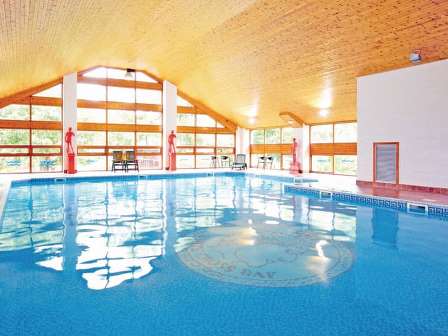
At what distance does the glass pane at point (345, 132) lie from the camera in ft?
43.2

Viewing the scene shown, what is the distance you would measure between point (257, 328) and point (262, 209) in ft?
15.6

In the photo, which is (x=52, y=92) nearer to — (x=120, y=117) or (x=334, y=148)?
(x=120, y=117)

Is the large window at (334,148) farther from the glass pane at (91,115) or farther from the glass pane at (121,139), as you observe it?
the glass pane at (91,115)

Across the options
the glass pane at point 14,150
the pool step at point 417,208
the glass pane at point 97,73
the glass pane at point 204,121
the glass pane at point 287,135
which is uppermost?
the glass pane at point 97,73

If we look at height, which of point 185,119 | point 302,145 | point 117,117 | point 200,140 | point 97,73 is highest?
point 97,73

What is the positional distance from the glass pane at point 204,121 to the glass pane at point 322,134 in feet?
16.3

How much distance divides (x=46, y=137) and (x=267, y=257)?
12.4 meters

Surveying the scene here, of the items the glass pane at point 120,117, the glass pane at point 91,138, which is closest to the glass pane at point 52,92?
the glass pane at point 91,138

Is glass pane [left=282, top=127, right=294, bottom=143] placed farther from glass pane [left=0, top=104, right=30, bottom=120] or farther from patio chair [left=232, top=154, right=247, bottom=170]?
glass pane [left=0, top=104, right=30, bottom=120]

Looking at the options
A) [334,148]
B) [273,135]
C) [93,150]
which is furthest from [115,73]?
[334,148]

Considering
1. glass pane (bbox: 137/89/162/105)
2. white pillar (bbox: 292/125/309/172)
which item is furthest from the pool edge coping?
glass pane (bbox: 137/89/162/105)

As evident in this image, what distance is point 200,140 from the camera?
17.2 m

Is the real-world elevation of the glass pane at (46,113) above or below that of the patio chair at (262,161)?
above

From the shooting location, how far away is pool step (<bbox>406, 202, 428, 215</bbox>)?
675 cm
